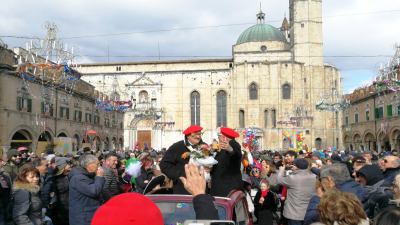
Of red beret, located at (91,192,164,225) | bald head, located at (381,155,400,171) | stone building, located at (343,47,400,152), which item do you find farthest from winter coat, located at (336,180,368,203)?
stone building, located at (343,47,400,152)

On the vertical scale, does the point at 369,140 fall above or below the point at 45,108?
below

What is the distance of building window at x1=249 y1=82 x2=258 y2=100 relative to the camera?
188 feet

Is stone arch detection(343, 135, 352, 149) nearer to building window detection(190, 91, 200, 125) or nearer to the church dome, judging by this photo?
the church dome

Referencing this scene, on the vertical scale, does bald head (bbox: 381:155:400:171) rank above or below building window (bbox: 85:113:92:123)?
below

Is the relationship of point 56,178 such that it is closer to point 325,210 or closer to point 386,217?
point 325,210

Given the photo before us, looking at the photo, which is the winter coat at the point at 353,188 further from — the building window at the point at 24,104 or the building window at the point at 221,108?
the building window at the point at 221,108

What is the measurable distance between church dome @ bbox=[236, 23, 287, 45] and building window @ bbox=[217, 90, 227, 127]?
9491 mm

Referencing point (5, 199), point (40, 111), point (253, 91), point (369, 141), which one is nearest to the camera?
point (5, 199)

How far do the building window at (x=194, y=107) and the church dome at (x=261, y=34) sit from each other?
1104cm

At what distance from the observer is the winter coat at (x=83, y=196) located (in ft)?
18.6

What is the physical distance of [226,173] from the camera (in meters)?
5.79

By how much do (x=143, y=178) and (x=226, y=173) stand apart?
396 cm

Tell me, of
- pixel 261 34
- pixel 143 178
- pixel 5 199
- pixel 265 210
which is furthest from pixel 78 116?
pixel 5 199

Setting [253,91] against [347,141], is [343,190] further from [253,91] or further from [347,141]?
[253,91]
